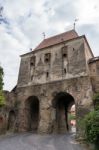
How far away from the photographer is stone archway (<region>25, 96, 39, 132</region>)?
18.9 meters

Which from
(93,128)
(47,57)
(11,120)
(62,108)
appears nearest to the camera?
(93,128)

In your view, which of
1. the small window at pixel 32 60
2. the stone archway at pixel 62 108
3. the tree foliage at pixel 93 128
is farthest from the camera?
the small window at pixel 32 60

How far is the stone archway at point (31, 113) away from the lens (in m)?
18.9

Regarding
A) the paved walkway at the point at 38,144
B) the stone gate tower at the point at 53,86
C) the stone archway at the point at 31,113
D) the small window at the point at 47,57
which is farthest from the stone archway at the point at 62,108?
the paved walkway at the point at 38,144

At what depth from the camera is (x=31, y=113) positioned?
20.2 metres

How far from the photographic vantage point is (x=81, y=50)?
18047mm

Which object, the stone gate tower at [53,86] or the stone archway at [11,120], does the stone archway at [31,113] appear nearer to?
the stone gate tower at [53,86]

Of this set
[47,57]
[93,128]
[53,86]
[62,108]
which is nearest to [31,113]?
[62,108]

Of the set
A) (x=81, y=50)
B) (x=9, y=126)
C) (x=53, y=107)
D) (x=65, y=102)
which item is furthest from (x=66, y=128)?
(x=81, y=50)

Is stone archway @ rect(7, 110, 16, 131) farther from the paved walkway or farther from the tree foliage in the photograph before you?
the tree foliage

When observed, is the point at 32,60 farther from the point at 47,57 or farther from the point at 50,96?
the point at 50,96

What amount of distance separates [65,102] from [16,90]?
639cm

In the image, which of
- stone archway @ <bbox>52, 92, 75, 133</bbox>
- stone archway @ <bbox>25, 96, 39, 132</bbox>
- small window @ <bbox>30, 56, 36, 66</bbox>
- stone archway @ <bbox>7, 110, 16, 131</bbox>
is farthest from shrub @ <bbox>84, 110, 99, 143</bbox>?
small window @ <bbox>30, 56, 36, 66</bbox>

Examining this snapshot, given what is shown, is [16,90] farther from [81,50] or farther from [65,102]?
[81,50]
